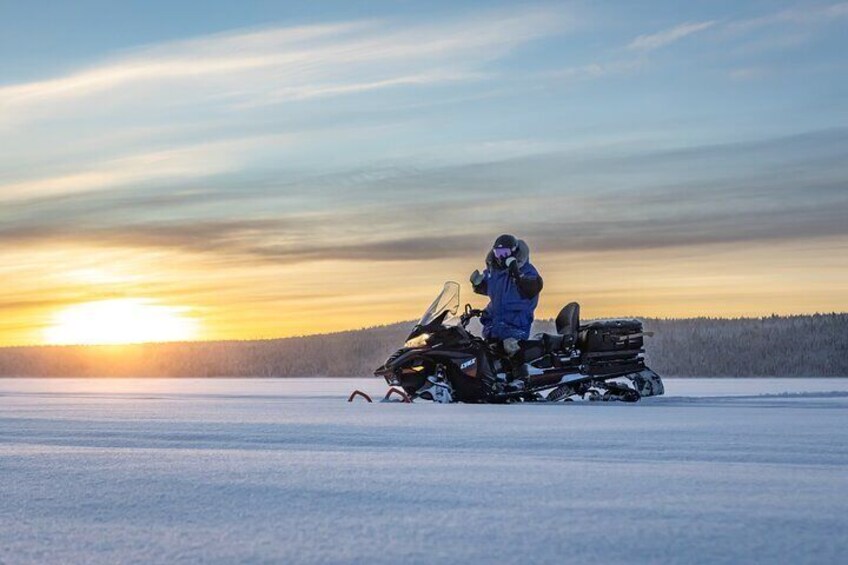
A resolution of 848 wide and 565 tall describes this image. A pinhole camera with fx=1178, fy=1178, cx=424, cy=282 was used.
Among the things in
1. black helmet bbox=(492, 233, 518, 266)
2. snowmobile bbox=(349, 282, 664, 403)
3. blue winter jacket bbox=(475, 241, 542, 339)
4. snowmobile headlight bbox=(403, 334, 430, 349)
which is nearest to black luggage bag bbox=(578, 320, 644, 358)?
snowmobile bbox=(349, 282, 664, 403)

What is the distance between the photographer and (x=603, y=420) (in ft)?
36.7

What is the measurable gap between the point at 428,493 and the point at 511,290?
1106cm

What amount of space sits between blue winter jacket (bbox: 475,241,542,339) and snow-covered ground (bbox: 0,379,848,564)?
5.75 meters

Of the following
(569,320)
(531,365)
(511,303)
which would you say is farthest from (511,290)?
(531,365)

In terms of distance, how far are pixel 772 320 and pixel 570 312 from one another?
31.2 metres

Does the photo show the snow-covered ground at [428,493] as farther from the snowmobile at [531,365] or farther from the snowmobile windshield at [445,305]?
the snowmobile windshield at [445,305]

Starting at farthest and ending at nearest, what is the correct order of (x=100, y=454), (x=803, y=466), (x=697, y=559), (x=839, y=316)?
(x=839, y=316), (x=100, y=454), (x=803, y=466), (x=697, y=559)

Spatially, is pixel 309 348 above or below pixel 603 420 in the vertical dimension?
above

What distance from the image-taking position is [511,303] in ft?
53.2

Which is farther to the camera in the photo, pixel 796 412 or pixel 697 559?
pixel 796 412

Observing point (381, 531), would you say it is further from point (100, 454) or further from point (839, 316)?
point (839, 316)

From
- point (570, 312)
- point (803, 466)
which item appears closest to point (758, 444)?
point (803, 466)

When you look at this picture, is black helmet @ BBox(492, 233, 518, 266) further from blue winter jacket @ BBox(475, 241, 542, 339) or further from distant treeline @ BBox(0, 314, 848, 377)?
distant treeline @ BBox(0, 314, 848, 377)

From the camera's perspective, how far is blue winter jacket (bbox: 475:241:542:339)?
16.2 metres
